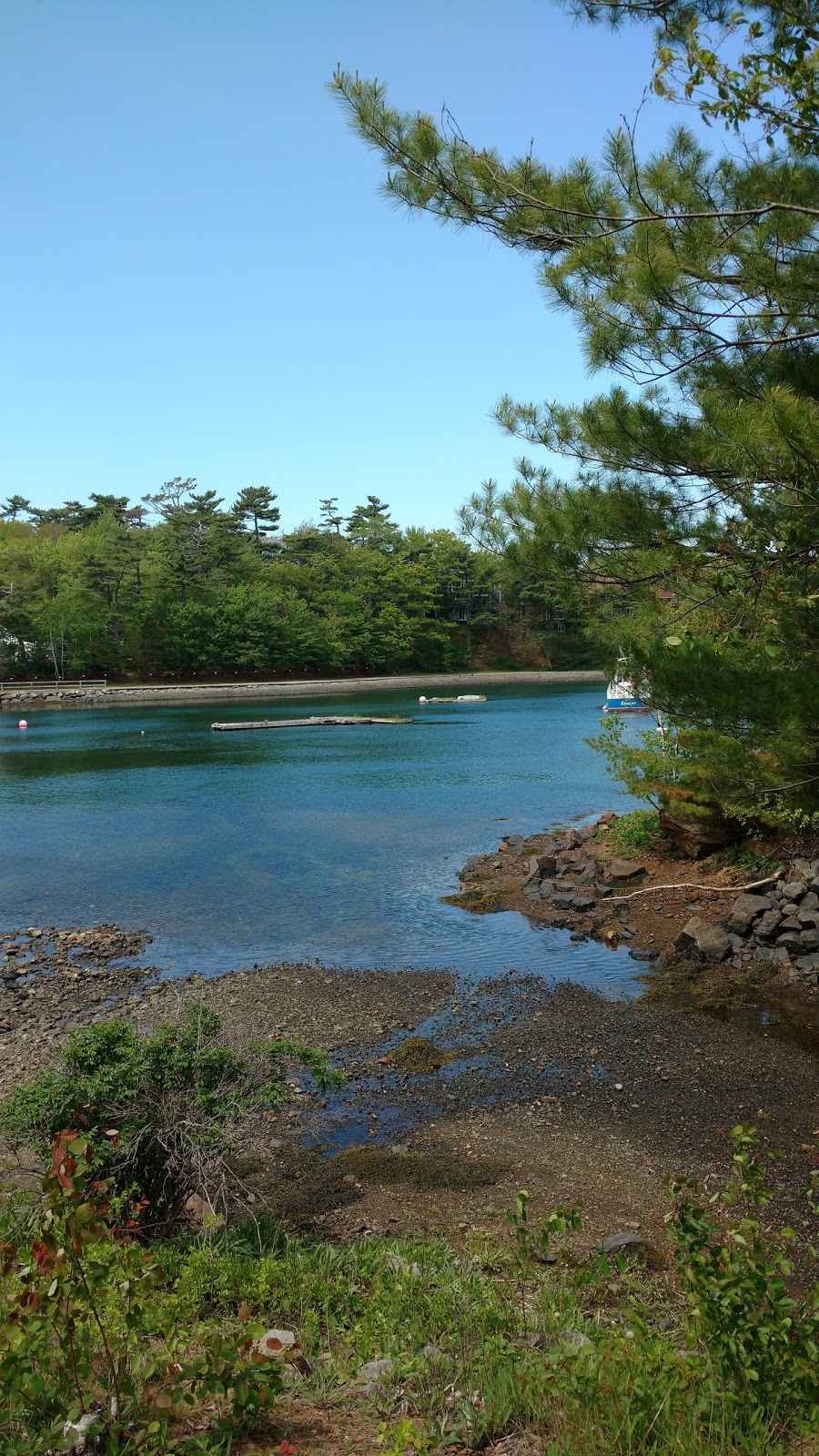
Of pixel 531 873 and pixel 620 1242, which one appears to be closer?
pixel 620 1242

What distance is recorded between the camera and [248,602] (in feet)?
257

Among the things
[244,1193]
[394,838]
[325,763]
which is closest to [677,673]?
[244,1193]

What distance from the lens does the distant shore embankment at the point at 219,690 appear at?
68.8m

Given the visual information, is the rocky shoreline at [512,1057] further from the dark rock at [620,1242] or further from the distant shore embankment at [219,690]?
the distant shore embankment at [219,690]

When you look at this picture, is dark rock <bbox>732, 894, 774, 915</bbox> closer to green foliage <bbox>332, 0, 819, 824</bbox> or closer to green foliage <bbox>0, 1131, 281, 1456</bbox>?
green foliage <bbox>332, 0, 819, 824</bbox>

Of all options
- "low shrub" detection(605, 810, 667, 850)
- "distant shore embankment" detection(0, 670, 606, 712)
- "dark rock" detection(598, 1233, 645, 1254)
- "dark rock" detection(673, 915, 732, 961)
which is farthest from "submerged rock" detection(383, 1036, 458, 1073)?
"distant shore embankment" detection(0, 670, 606, 712)

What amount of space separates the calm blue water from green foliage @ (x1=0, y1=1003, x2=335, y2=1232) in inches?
254

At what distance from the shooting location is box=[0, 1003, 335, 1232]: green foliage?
18.6 ft

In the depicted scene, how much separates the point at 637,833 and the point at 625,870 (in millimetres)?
1721

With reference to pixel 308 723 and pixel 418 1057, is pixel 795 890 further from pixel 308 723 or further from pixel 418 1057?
pixel 308 723

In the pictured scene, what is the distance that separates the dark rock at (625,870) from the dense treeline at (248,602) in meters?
64.0

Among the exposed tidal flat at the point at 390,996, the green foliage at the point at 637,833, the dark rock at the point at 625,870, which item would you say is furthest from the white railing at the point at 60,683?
the dark rock at the point at 625,870

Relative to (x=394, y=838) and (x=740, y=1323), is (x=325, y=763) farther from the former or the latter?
(x=740, y=1323)

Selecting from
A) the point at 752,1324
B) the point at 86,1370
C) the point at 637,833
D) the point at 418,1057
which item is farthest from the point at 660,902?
the point at 86,1370
